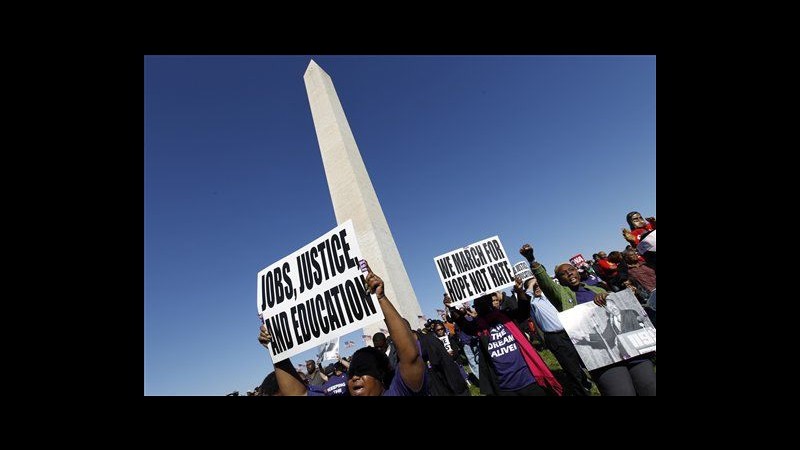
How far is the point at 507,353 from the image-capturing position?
3.88 m

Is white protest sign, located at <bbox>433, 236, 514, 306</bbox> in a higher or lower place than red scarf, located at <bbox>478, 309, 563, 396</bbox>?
higher

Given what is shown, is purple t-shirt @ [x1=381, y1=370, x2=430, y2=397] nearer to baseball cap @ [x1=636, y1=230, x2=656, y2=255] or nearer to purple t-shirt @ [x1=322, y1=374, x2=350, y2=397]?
purple t-shirt @ [x1=322, y1=374, x2=350, y2=397]

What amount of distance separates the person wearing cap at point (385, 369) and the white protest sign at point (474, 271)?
5588 millimetres

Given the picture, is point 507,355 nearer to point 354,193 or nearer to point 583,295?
point 583,295

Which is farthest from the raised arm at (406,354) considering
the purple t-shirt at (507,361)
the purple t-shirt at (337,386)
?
the purple t-shirt at (337,386)

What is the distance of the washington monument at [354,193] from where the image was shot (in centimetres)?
988

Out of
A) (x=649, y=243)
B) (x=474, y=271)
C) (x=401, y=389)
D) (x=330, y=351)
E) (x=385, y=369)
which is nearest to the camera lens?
(x=401, y=389)

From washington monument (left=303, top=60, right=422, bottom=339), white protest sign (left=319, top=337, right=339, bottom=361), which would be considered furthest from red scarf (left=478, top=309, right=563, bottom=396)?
white protest sign (left=319, top=337, right=339, bottom=361)

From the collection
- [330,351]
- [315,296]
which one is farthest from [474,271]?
[315,296]

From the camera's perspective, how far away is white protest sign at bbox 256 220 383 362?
3.36 metres

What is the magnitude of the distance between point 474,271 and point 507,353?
4510mm

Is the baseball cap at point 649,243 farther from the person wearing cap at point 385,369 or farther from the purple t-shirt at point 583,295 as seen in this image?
the person wearing cap at point 385,369

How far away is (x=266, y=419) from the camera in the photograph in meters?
1.44
